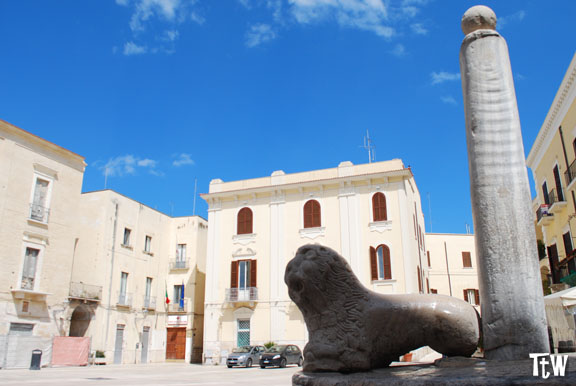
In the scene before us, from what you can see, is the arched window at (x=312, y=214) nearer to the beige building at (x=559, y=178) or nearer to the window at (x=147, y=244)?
the window at (x=147, y=244)

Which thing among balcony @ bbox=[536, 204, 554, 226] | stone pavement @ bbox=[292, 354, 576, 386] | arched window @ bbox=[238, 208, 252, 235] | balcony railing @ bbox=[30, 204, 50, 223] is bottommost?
stone pavement @ bbox=[292, 354, 576, 386]

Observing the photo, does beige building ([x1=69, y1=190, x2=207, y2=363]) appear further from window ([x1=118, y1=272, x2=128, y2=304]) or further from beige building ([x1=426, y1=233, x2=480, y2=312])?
beige building ([x1=426, y1=233, x2=480, y2=312])

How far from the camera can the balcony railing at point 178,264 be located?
103ft

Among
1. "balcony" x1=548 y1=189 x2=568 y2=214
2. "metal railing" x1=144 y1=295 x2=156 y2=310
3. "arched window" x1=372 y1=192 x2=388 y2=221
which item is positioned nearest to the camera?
"balcony" x1=548 y1=189 x2=568 y2=214

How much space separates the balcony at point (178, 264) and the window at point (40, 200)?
10.6 metres

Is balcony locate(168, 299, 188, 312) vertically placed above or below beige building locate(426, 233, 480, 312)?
below

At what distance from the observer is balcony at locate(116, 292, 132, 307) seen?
27.2m

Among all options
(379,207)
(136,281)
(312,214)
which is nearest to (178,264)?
(136,281)

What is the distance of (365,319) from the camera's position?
412cm

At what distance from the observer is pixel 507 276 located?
4.51 m

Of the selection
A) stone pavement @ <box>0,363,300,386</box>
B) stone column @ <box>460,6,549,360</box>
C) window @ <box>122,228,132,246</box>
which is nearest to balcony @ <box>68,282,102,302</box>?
window @ <box>122,228,132,246</box>

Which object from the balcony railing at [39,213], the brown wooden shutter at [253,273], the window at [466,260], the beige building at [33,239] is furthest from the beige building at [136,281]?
the window at [466,260]

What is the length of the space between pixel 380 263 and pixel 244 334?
28.3 ft

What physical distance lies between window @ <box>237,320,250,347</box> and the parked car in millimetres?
2880
